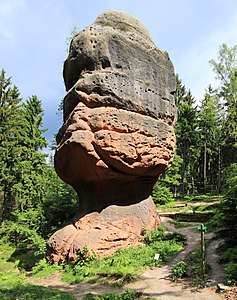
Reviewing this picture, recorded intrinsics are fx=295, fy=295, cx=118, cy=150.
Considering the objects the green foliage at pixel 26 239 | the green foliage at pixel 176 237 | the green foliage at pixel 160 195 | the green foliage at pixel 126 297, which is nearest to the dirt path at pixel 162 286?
the green foliage at pixel 126 297

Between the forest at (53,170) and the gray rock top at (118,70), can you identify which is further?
the forest at (53,170)

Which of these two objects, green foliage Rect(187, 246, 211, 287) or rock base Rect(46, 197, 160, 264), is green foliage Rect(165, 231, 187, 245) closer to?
rock base Rect(46, 197, 160, 264)

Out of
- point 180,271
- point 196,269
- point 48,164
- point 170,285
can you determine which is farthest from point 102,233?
point 48,164

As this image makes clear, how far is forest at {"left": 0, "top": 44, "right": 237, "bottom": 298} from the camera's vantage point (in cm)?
1732

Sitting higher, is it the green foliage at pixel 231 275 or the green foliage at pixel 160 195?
the green foliage at pixel 160 195

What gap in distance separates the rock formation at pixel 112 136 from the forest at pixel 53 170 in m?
3.30

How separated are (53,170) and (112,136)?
13.4 metres

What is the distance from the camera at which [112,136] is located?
1212cm

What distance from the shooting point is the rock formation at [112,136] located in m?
12.2

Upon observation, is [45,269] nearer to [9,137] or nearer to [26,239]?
[26,239]

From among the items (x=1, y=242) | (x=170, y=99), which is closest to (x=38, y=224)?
(x=1, y=242)

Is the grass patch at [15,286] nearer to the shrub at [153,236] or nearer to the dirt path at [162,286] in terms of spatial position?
the dirt path at [162,286]

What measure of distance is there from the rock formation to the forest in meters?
3.30

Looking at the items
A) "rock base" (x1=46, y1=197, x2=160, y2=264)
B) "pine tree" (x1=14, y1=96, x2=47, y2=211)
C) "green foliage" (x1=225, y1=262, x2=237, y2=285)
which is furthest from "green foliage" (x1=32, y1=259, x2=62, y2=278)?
"pine tree" (x1=14, y1=96, x2=47, y2=211)
